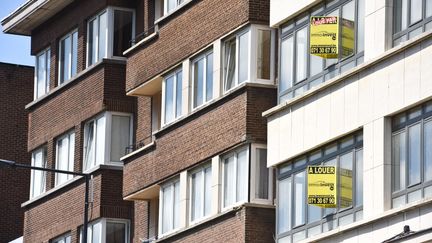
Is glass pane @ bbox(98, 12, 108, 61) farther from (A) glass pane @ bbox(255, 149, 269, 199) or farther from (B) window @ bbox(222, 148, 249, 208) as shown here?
(A) glass pane @ bbox(255, 149, 269, 199)

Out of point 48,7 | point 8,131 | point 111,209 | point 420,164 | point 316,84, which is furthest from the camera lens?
point 8,131

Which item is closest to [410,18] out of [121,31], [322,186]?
[322,186]

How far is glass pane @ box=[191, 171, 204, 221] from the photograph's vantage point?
144ft

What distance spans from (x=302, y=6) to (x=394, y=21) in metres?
3.76

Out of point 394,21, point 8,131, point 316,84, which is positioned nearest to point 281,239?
point 316,84

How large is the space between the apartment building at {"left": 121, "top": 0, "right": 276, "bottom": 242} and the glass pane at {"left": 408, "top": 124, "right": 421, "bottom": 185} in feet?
22.4

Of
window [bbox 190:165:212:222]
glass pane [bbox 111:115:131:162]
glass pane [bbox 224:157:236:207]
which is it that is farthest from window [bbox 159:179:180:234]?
glass pane [bbox 111:115:131:162]

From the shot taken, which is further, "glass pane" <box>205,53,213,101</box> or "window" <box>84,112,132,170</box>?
"window" <box>84,112,132,170</box>

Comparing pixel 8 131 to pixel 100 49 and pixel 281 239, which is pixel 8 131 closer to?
pixel 100 49

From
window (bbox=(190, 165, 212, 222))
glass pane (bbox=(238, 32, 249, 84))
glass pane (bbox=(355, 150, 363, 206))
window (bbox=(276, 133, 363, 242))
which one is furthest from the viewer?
window (bbox=(190, 165, 212, 222))

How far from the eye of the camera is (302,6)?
39281mm

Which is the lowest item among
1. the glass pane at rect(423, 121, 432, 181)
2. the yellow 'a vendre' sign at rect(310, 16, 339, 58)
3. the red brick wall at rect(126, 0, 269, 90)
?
the glass pane at rect(423, 121, 432, 181)

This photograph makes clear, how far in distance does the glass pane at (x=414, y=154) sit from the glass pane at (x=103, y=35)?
18.2m

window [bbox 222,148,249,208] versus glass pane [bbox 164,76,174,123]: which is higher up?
glass pane [bbox 164,76,174,123]
